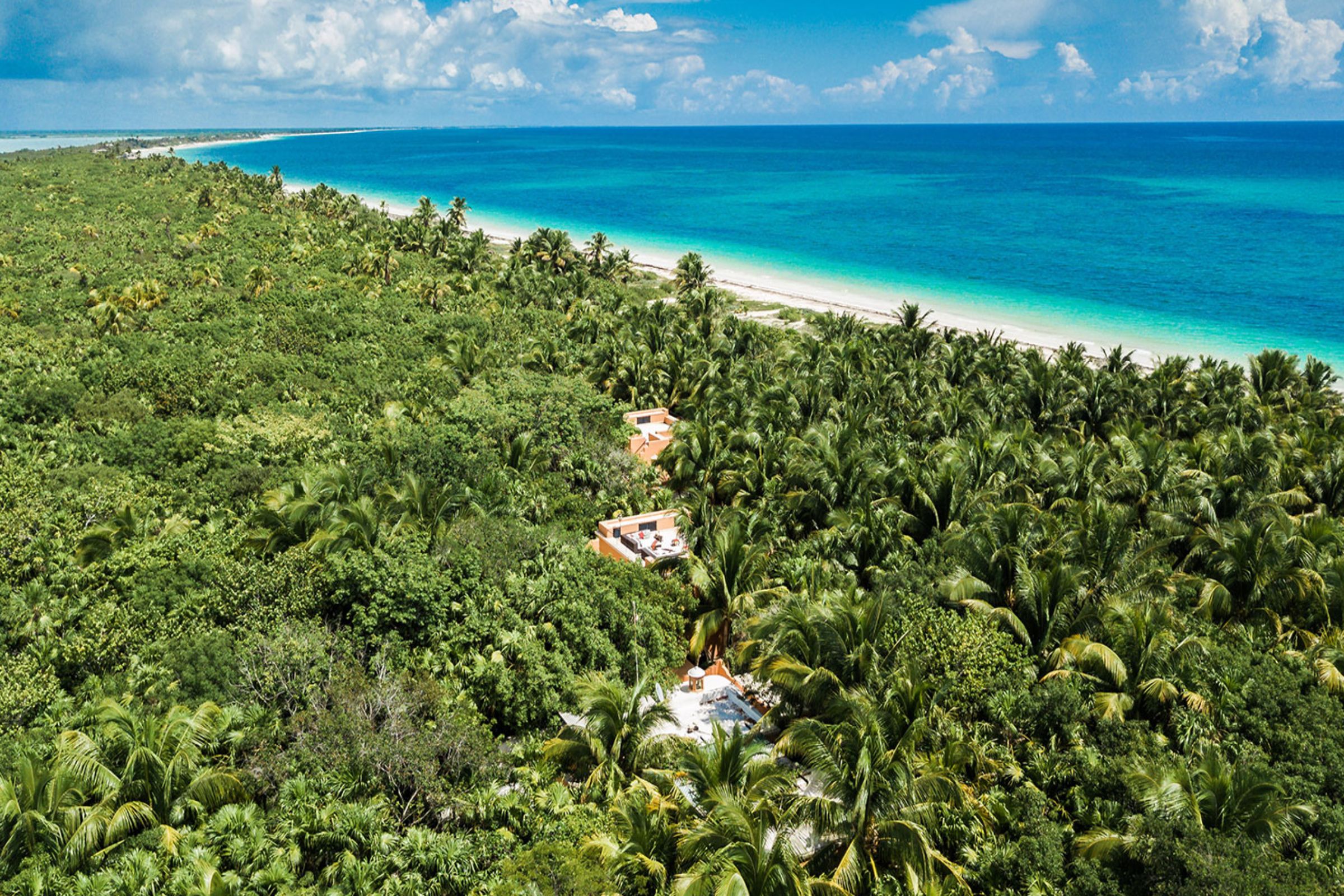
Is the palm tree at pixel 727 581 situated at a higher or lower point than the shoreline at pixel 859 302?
lower

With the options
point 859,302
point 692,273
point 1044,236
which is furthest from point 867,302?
point 1044,236

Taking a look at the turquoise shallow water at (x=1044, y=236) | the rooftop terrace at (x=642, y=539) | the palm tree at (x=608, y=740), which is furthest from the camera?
the turquoise shallow water at (x=1044, y=236)

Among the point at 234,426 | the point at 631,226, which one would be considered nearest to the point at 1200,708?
the point at 234,426

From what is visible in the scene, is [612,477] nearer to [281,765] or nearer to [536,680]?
[536,680]

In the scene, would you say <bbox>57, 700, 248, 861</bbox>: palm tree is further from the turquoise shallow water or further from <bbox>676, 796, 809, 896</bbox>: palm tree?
the turquoise shallow water

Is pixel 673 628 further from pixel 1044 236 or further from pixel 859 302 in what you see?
pixel 1044 236

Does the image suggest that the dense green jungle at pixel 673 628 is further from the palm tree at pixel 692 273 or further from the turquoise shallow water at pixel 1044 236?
the turquoise shallow water at pixel 1044 236

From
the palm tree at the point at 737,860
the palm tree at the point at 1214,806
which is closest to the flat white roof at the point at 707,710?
the palm tree at the point at 737,860
